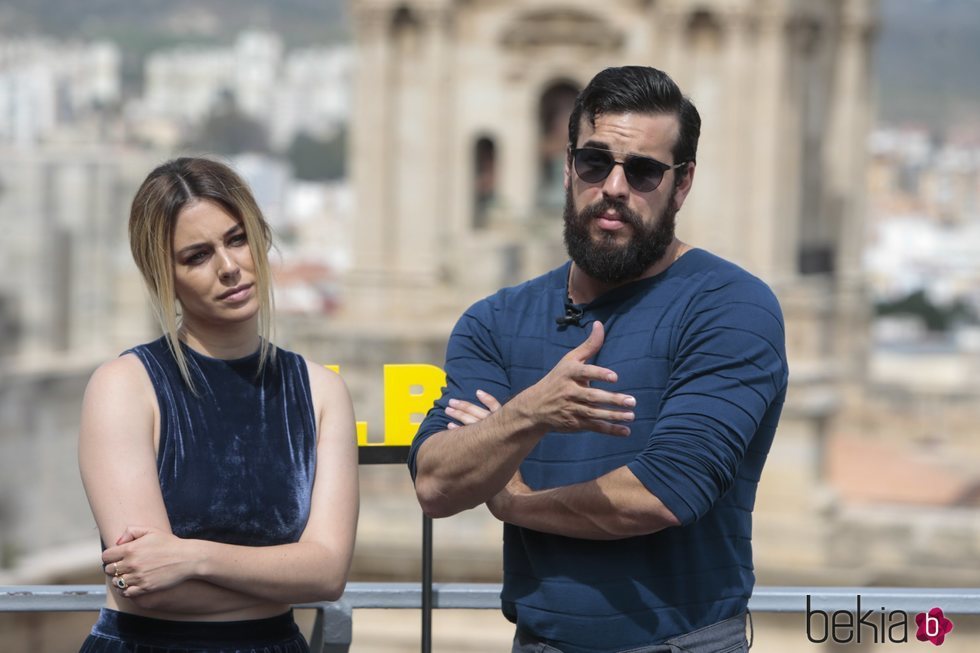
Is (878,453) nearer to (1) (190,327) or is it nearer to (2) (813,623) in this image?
(2) (813,623)

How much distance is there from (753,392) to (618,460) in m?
0.31

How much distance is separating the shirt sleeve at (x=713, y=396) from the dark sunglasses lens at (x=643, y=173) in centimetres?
26

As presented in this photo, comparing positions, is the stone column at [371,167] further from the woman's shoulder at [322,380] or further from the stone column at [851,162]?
the woman's shoulder at [322,380]

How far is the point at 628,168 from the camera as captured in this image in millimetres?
4195

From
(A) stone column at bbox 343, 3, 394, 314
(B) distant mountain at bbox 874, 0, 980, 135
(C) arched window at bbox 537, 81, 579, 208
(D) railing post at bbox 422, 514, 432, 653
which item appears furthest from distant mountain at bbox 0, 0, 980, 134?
(D) railing post at bbox 422, 514, 432, 653

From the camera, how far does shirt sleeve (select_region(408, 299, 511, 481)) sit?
4.34 metres

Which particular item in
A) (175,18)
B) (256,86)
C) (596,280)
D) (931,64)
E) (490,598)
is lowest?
(490,598)

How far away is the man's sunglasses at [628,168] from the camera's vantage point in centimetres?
420

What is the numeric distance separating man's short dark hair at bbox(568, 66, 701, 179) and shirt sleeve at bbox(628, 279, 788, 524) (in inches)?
13.3

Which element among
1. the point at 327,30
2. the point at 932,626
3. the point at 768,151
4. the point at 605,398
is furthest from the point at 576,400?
the point at 327,30

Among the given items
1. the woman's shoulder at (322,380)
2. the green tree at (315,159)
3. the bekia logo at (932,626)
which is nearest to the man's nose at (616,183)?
the woman's shoulder at (322,380)

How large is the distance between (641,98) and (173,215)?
3.23ft

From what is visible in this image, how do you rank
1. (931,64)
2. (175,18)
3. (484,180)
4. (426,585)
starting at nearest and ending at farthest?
(426,585) → (484,180) → (931,64) → (175,18)

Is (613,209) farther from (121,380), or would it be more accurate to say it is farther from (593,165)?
(121,380)
